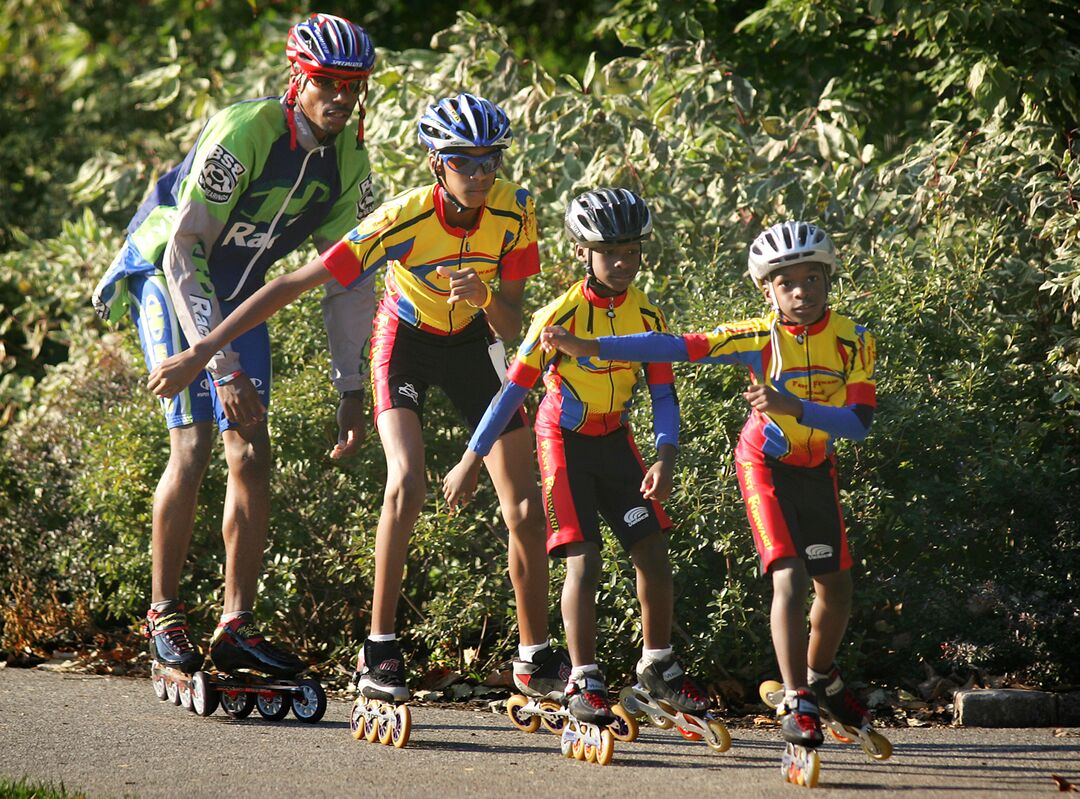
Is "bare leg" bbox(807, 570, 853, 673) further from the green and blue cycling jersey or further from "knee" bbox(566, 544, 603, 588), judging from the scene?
the green and blue cycling jersey

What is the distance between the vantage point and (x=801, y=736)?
15.7 ft

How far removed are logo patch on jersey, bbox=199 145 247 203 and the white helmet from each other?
7.12ft

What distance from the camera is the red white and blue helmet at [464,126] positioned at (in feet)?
18.2

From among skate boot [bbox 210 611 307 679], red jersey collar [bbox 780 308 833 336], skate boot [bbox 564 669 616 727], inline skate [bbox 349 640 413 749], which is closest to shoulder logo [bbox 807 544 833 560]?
red jersey collar [bbox 780 308 833 336]

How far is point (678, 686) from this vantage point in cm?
555

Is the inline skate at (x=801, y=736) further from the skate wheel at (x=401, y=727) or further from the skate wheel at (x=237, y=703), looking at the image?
the skate wheel at (x=237, y=703)

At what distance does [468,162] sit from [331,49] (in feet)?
2.57

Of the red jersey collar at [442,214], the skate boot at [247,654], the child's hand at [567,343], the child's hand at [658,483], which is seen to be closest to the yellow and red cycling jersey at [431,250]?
the red jersey collar at [442,214]

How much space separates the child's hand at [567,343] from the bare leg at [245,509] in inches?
57.8

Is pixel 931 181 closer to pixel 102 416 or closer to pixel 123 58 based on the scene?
pixel 102 416

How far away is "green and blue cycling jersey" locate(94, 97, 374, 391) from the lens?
19.3ft

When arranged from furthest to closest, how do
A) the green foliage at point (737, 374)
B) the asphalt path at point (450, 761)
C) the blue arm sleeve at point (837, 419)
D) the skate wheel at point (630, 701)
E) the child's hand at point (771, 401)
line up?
the green foliage at point (737, 374)
the skate wheel at point (630, 701)
the blue arm sleeve at point (837, 419)
the child's hand at point (771, 401)
the asphalt path at point (450, 761)

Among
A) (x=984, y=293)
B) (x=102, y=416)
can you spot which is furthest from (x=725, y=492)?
(x=102, y=416)

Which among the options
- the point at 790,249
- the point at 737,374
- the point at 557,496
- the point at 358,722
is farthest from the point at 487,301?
the point at 358,722
